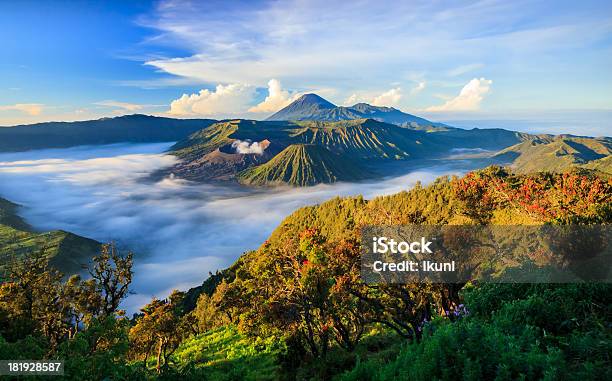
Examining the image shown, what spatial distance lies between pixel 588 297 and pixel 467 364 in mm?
8875

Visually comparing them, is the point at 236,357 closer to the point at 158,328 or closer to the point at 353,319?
the point at 158,328

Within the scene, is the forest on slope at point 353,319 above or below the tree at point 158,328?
above

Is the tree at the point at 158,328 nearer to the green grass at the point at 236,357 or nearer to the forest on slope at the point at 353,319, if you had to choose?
the forest on slope at the point at 353,319

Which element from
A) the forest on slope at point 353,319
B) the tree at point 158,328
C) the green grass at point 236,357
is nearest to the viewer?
the forest on slope at point 353,319

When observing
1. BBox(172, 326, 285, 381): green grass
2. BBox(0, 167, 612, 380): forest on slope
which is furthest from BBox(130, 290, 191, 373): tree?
BBox(172, 326, 285, 381): green grass

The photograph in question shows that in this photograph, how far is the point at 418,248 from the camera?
2334 centimetres

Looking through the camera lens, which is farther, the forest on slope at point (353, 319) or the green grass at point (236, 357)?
the green grass at point (236, 357)

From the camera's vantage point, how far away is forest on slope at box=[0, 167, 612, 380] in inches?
419

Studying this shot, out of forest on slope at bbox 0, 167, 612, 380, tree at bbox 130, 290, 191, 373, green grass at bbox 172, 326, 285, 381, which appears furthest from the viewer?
tree at bbox 130, 290, 191, 373

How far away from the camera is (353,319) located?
26.1m

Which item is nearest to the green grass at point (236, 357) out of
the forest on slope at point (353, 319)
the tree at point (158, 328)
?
the forest on slope at point (353, 319)

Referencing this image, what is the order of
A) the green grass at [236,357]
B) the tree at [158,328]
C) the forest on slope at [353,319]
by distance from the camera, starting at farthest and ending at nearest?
the tree at [158,328] → the green grass at [236,357] → the forest on slope at [353,319]

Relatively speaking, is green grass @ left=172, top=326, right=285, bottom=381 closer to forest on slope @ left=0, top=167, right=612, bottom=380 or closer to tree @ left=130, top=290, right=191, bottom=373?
forest on slope @ left=0, top=167, right=612, bottom=380

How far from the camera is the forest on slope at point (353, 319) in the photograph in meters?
10.6
